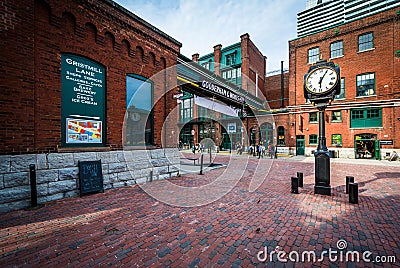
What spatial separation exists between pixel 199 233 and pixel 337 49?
80.2 feet

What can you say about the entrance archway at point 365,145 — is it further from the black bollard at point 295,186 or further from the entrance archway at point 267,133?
the black bollard at point 295,186

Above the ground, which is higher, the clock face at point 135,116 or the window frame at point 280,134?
the clock face at point 135,116

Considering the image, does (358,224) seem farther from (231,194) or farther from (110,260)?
(110,260)

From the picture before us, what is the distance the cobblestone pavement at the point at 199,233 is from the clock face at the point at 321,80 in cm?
345

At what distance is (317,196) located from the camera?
5598 millimetres

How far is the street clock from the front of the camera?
19.0ft

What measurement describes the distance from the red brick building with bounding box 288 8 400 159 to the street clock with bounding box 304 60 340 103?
619 inches

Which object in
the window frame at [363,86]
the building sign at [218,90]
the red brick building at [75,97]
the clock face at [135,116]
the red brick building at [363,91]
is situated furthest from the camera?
the window frame at [363,86]

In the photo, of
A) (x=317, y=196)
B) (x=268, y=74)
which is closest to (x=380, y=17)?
(x=268, y=74)

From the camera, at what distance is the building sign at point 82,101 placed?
17.2ft

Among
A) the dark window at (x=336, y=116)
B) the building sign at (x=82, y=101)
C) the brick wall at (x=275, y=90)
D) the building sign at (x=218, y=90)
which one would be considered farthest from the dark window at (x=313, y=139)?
the building sign at (x=82, y=101)

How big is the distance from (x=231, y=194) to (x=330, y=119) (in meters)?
18.7

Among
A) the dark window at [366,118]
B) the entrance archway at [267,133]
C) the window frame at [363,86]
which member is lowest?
the entrance archway at [267,133]

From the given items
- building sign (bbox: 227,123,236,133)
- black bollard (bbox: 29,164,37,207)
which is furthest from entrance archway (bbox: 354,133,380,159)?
black bollard (bbox: 29,164,37,207)
